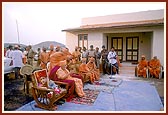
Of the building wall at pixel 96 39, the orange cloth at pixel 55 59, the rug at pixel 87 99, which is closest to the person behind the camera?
the rug at pixel 87 99

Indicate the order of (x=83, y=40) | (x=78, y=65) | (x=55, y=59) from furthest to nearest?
(x=83, y=40) → (x=78, y=65) → (x=55, y=59)

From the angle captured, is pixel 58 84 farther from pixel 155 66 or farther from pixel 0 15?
pixel 155 66

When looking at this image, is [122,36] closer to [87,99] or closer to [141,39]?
[141,39]

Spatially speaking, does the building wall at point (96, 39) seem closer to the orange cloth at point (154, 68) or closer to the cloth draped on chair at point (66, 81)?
the orange cloth at point (154, 68)

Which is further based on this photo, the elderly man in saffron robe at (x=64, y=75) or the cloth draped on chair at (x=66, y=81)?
the elderly man in saffron robe at (x=64, y=75)

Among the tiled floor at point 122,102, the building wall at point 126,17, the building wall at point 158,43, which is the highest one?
the building wall at point 126,17

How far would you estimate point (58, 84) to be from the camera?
472 centimetres

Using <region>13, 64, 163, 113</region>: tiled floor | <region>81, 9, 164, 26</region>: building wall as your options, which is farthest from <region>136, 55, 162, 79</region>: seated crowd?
<region>81, 9, 164, 26</region>: building wall

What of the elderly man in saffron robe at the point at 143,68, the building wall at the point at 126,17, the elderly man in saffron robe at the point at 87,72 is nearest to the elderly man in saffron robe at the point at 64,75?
the elderly man in saffron robe at the point at 87,72

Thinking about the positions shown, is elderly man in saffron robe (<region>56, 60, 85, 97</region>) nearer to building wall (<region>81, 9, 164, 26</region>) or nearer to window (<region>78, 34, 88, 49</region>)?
window (<region>78, 34, 88, 49</region>)

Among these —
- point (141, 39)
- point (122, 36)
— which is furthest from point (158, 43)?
point (122, 36)

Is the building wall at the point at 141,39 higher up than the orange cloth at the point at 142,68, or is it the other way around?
the building wall at the point at 141,39

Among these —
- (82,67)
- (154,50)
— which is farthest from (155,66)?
(82,67)

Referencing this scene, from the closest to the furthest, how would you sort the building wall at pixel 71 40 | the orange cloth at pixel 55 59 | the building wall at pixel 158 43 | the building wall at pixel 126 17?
the orange cloth at pixel 55 59, the building wall at pixel 158 43, the building wall at pixel 126 17, the building wall at pixel 71 40
